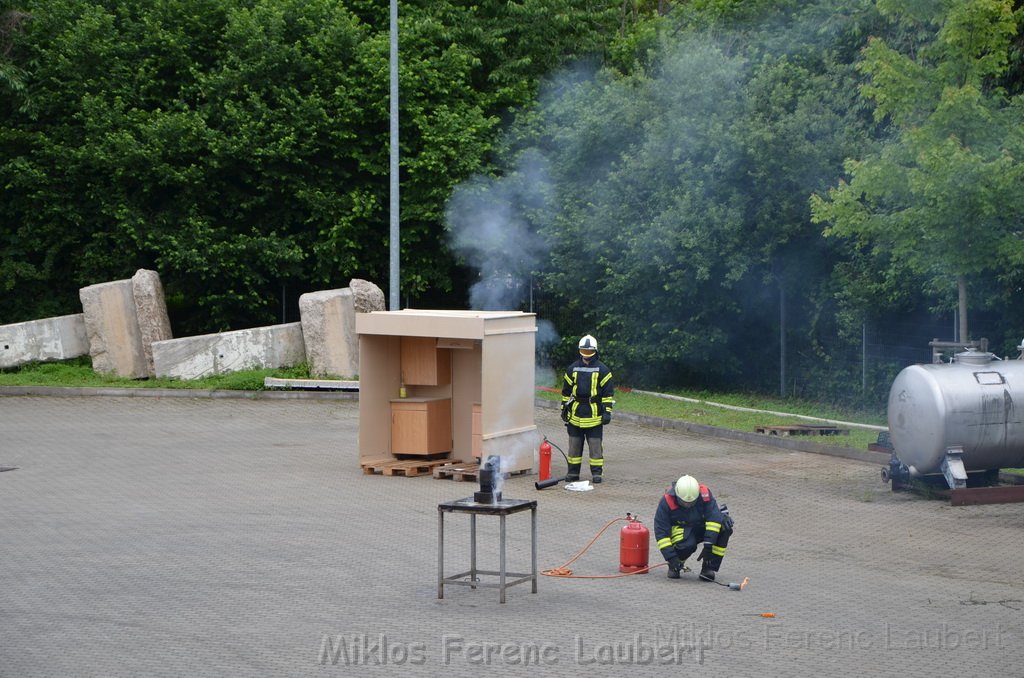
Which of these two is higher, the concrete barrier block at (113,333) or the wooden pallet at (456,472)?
the concrete barrier block at (113,333)

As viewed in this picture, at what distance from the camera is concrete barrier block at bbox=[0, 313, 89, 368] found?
28641 mm

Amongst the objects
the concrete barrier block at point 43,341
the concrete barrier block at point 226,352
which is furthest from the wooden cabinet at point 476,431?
the concrete barrier block at point 43,341

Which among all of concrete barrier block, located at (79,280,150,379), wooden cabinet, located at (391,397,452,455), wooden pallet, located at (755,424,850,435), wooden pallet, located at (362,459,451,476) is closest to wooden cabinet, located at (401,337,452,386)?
wooden cabinet, located at (391,397,452,455)

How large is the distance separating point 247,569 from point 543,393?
14734 mm

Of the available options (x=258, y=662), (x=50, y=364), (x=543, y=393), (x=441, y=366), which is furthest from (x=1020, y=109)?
(x=50, y=364)

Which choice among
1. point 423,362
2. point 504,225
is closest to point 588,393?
point 423,362

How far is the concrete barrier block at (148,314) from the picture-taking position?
27.8 meters

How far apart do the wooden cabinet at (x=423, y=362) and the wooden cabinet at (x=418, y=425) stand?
0.27 meters

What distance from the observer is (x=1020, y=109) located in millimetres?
19031

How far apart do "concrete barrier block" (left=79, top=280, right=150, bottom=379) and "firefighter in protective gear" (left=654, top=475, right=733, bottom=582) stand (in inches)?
Answer: 725

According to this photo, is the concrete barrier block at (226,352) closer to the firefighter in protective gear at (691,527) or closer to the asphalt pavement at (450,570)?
the asphalt pavement at (450,570)

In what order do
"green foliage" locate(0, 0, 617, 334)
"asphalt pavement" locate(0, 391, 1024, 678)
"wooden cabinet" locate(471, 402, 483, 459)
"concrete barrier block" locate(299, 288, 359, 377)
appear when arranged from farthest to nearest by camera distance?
1. "green foliage" locate(0, 0, 617, 334)
2. "concrete barrier block" locate(299, 288, 359, 377)
3. "wooden cabinet" locate(471, 402, 483, 459)
4. "asphalt pavement" locate(0, 391, 1024, 678)

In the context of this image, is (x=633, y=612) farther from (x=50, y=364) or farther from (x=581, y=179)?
(x=50, y=364)

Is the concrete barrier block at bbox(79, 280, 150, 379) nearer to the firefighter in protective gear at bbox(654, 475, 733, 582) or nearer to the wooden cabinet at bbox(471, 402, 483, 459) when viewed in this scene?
the wooden cabinet at bbox(471, 402, 483, 459)
